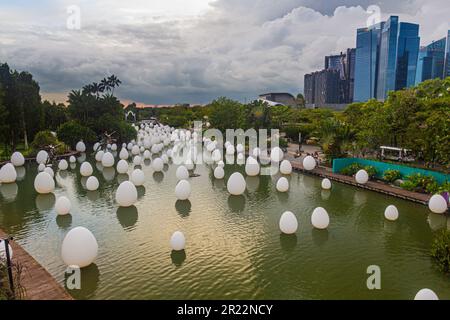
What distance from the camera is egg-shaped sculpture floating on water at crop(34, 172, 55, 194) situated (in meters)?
19.4

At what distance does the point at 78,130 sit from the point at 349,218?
3319 cm

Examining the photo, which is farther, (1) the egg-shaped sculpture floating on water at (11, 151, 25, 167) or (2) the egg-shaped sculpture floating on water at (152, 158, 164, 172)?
(1) the egg-shaped sculpture floating on water at (11, 151, 25, 167)

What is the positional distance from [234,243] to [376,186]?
1308 cm

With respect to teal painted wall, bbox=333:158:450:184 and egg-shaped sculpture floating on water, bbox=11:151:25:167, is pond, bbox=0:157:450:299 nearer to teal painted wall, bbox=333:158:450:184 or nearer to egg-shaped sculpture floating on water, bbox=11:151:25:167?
teal painted wall, bbox=333:158:450:184

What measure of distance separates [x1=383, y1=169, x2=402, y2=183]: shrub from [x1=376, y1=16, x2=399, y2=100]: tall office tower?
115 metres

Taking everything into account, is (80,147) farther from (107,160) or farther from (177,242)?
(177,242)

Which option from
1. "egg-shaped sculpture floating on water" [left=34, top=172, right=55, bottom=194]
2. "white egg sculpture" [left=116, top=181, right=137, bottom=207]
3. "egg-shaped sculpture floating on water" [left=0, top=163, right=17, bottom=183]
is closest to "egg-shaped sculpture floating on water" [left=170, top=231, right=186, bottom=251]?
"white egg sculpture" [left=116, top=181, right=137, bottom=207]

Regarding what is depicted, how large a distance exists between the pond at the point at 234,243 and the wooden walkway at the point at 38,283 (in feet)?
1.44

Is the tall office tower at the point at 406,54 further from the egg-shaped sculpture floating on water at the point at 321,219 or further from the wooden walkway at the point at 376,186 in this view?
the egg-shaped sculpture floating on water at the point at 321,219

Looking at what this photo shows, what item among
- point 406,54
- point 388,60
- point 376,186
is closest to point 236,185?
point 376,186

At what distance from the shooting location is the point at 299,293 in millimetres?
9422

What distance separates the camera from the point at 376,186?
21.4m
